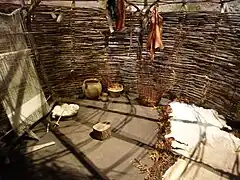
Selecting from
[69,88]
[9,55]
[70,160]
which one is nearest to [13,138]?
[70,160]

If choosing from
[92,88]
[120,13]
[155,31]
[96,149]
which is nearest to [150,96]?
[92,88]

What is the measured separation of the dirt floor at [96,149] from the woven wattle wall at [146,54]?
1.12 meters

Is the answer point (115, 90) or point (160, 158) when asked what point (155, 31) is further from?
point (160, 158)

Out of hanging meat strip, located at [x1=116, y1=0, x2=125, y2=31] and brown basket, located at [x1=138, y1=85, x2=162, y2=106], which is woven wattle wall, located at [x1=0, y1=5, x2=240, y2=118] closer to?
brown basket, located at [x1=138, y1=85, x2=162, y2=106]

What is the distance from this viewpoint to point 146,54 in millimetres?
6945

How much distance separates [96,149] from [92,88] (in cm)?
240

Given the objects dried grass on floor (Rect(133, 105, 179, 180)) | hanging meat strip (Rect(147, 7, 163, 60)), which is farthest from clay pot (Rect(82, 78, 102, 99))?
dried grass on floor (Rect(133, 105, 179, 180))

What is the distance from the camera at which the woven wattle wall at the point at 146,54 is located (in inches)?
215

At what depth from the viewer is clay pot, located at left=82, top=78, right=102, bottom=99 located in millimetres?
6629

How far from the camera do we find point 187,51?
6.31m

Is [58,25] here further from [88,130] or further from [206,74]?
[206,74]

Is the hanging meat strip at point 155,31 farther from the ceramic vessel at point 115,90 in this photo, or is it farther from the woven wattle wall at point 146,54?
the ceramic vessel at point 115,90

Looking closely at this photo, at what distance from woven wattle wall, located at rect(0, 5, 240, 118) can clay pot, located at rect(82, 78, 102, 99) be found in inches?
16.8

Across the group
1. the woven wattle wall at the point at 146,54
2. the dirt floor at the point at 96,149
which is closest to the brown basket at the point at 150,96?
the dirt floor at the point at 96,149
